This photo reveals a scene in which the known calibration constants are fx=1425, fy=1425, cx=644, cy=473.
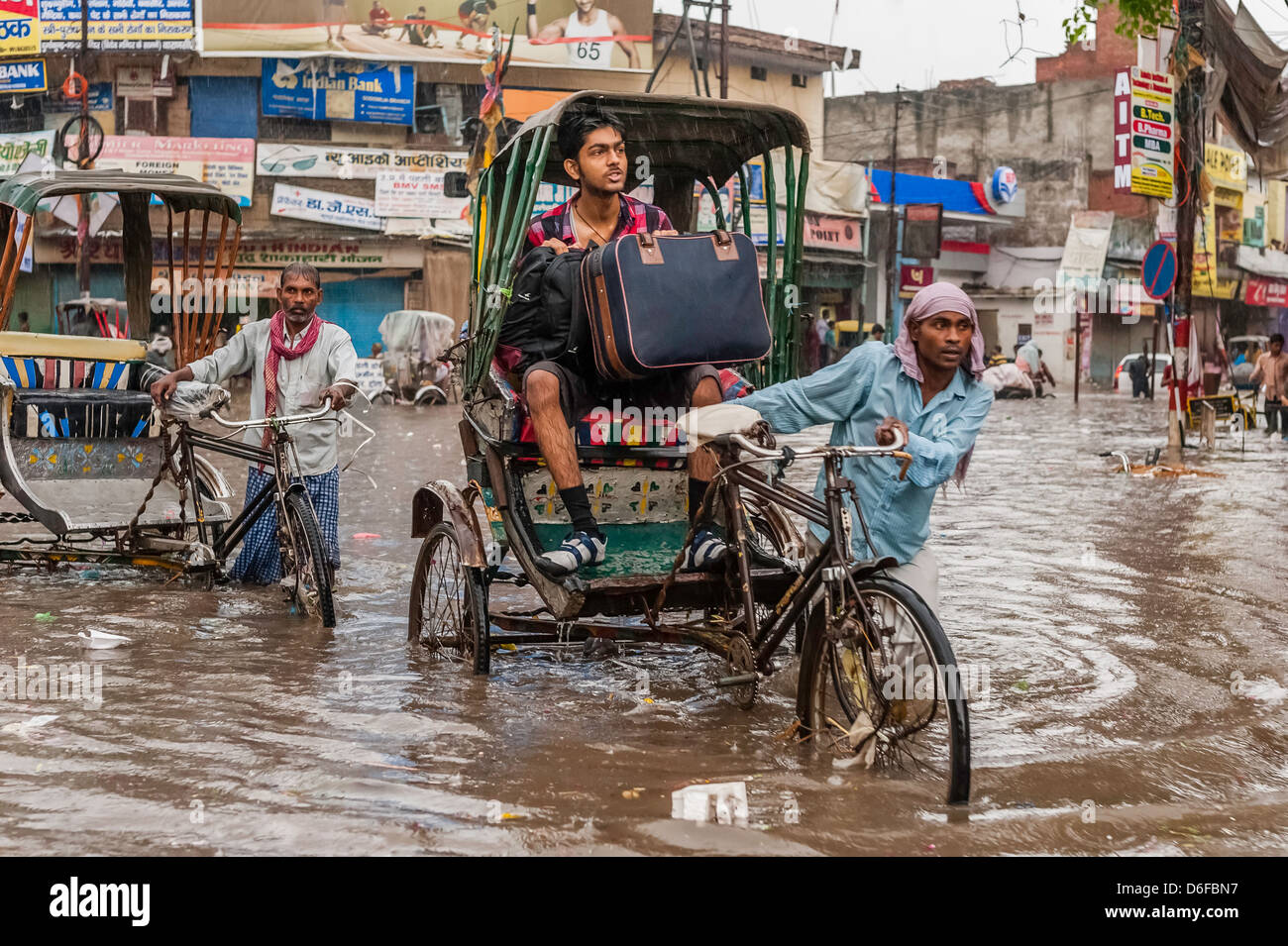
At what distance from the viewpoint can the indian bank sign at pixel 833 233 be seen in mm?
36594

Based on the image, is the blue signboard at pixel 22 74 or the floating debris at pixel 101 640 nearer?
the floating debris at pixel 101 640

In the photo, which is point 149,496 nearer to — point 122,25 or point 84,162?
point 84,162

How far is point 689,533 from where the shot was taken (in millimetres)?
4891

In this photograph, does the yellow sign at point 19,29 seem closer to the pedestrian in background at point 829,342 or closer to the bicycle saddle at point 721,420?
the pedestrian in background at point 829,342

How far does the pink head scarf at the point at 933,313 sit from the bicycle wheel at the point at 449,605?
1.83m

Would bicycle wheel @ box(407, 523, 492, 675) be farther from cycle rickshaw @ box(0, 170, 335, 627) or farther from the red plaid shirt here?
cycle rickshaw @ box(0, 170, 335, 627)

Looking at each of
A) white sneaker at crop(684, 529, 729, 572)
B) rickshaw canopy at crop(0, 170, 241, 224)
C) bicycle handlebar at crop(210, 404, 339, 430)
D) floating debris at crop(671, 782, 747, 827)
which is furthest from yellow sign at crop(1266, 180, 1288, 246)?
floating debris at crop(671, 782, 747, 827)

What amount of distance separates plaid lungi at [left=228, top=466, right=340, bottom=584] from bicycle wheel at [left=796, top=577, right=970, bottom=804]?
140 inches

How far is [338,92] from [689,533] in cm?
2977

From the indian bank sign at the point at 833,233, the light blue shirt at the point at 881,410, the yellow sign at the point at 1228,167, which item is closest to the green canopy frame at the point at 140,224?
the light blue shirt at the point at 881,410

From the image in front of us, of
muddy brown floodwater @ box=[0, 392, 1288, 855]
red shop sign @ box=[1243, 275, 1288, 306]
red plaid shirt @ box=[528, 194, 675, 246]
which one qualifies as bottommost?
muddy brown floodwater @ box=[0, 392, 1288, 855]

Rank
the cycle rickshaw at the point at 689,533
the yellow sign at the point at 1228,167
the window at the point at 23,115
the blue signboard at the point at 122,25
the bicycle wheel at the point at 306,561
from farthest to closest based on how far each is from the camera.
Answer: the yellow sign at the point at 1228,167, the window at the point at 23,115, the blue signboard at the point at 122,25, the bicycle wheel at the point at 306,561, the cycle rickshaw at the point at 689,533

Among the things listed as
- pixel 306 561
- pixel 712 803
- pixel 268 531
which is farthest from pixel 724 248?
pixel 268 531

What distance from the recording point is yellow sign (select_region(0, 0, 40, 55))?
31.0 meters
